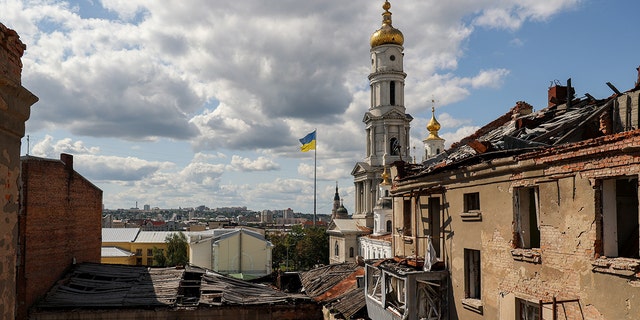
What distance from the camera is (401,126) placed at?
6806 centimetres

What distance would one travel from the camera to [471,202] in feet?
45.6

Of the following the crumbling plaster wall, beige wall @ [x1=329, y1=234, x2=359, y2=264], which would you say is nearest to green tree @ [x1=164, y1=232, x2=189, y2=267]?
beige wall @ [x1=329, y1=234, x2=359, y2=264]

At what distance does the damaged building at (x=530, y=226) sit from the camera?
368 inches

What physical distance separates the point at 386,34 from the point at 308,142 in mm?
17786

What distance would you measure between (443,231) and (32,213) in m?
18.0

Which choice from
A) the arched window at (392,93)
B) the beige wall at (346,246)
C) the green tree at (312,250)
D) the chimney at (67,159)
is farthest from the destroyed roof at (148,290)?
the green tree at (312,250)

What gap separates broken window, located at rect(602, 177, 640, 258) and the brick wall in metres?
21.2

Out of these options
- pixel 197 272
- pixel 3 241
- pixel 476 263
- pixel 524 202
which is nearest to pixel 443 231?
pixel 476 263

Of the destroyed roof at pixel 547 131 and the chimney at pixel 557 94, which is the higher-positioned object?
the chimney at pixel 557 94

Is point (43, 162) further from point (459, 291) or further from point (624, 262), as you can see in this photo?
point (624, 262)

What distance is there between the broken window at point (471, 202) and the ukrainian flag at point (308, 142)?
45355mm

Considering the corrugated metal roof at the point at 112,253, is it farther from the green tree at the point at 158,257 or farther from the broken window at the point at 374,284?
the broken window at the point at 374,284

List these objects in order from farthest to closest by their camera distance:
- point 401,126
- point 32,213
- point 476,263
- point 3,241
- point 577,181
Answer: point 401,126
point 32,213
point 476,263
point 577,181
point 3,241

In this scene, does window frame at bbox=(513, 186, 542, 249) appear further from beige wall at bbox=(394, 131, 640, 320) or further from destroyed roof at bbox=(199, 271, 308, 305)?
destroyed roof at bbox=(199, 271, 308, 305)
